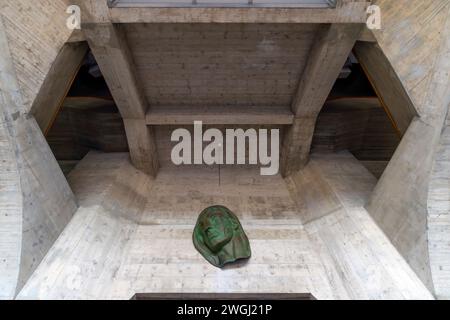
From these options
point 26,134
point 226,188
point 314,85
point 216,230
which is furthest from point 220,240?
point 314,85

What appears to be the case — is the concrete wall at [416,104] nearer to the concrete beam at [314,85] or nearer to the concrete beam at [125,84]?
the concrete beam at [314,85]

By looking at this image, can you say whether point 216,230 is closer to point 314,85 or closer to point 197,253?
point 197,253

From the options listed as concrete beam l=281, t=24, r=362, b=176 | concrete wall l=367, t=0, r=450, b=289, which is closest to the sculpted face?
concrete wall l=367, t=0, r=450, b=289

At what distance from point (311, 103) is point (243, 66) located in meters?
2.62

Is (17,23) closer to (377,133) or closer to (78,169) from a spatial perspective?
(78,169)

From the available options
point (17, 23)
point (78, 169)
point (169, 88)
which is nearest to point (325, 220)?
point (169, 88)

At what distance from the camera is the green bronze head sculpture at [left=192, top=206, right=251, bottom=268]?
27.2ft

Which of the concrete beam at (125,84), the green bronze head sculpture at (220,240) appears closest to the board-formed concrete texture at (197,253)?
the green bronze head sculpture at (220,240)

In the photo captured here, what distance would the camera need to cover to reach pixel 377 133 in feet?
43.1

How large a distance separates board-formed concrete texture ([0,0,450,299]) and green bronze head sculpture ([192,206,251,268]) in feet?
0.96

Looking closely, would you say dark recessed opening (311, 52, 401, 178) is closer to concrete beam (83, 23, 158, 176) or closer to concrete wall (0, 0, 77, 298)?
concrete beam (83, 23, 158, 176)

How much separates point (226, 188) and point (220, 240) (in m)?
3.85

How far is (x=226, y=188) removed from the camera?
1202 centimetres

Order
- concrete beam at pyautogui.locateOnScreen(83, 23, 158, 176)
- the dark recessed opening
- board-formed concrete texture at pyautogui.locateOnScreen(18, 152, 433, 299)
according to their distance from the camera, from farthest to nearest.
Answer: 1. the dark recessed opening
2. concrete beam at pyautogui.locateOnScreen(83, 23, 158, 176)
3. board-formed concrete texture at pyautogui.locateOnScreen(18, 152, 433, 299)
